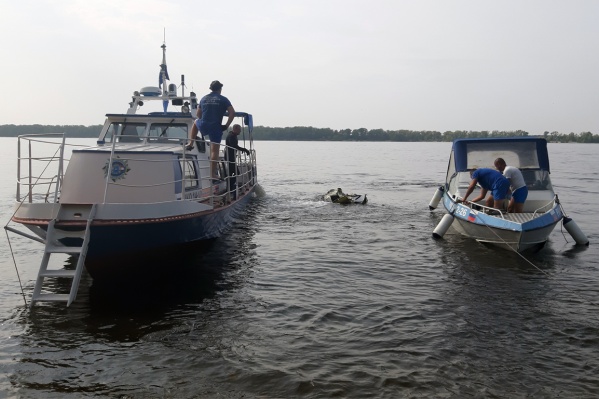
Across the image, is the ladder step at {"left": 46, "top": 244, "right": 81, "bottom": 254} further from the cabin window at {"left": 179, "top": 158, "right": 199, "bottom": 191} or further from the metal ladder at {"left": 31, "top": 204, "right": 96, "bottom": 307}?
the cabin window at {"left": 179, "top": 158, "right": 199, "bottom": 191}

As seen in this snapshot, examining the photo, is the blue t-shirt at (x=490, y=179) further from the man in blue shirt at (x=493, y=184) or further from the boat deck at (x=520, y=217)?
the boat deck at (x=520, y=217)

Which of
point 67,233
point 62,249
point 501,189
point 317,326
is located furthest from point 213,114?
point 501,189

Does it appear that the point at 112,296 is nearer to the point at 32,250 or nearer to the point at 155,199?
the point at 155,199

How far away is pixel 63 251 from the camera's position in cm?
814

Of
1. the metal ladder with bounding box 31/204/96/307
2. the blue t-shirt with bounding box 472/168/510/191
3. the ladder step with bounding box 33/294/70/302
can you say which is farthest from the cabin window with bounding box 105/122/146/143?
the blue t-shirt with bounding box 472/168/510/191

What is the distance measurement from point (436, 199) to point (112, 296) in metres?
12.9

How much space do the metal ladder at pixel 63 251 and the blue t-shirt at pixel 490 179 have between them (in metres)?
9.08

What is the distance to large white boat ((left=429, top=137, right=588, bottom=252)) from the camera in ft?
40.3

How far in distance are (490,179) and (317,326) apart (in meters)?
7.53

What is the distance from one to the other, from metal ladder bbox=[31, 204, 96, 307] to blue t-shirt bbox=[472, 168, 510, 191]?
9083mm

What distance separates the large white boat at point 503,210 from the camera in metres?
12.3

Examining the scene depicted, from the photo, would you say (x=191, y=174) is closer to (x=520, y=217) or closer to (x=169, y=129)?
(x=169, y=129)

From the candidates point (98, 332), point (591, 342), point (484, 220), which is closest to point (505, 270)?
point (484, 220)

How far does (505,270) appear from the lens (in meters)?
11.1
